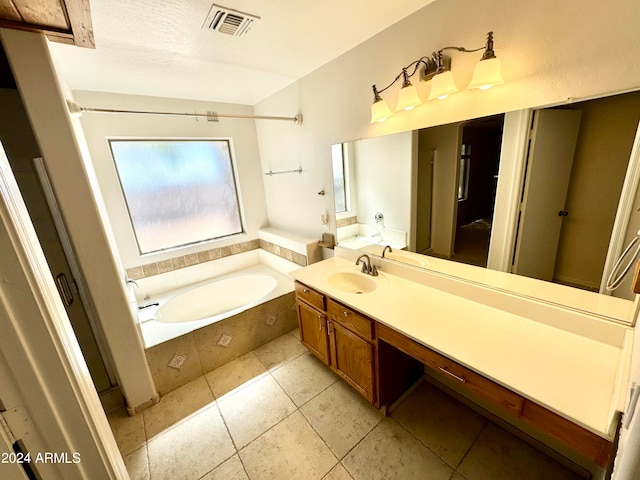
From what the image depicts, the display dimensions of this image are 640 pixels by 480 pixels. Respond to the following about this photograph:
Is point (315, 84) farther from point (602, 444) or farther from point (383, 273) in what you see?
point (602, 444)

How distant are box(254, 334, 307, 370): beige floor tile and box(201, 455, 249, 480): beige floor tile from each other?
73 centimetres

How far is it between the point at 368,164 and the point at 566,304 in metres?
1.41

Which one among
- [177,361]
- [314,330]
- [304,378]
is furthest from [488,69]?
[177,361]

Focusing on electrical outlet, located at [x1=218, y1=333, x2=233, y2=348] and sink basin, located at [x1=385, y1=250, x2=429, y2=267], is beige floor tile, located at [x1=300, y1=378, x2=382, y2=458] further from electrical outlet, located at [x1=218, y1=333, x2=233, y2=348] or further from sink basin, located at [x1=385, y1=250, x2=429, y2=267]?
sink basin, located at [x1=385, y1=250, x2=429, y2=267]

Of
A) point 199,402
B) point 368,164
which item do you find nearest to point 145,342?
point 199,402

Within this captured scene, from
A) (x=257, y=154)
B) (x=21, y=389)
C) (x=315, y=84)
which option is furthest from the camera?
(x=257, y=154)

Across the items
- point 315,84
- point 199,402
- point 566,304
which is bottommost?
point 199,402

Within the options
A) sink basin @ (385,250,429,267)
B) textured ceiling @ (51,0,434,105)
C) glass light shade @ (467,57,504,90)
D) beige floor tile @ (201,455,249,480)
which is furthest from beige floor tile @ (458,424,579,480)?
textured ceiling @ (51,0,434,105)

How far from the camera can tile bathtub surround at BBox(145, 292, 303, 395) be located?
1.93 metres

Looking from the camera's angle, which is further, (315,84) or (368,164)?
(315,84)

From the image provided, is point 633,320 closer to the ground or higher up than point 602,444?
higher up

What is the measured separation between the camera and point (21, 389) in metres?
0.53

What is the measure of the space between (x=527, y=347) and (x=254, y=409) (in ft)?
5.58

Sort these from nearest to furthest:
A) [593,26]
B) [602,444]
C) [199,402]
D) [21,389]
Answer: [21,389] < [602,444] < [593,26] < [199,402]
